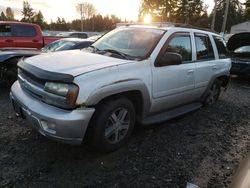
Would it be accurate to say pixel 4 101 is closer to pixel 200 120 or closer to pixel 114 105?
pixel 114 105

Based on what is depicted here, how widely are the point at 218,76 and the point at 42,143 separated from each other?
12.8 ft

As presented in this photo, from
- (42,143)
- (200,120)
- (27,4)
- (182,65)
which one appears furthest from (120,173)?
(27,4)

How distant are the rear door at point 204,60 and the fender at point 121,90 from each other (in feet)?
4.82

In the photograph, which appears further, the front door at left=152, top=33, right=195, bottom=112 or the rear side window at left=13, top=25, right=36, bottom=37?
the rear side window at left=13, top=25, right=36, bottom=37

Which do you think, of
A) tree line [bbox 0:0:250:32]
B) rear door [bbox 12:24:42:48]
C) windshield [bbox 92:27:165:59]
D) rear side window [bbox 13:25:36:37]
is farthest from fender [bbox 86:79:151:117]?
tree line [bbox 0:0:250:32]

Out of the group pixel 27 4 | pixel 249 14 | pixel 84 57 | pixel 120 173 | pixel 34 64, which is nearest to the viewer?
pixel 120 173

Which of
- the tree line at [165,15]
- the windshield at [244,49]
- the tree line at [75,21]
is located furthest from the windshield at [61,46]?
the tree line at [75,21]

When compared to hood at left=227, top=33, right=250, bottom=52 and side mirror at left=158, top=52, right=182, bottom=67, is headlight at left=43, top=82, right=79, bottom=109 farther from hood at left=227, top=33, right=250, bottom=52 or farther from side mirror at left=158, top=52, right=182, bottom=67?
hood at left=227, top=33, right=250, bottom=52

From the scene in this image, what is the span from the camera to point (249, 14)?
32.1 meters

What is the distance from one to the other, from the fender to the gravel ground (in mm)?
680

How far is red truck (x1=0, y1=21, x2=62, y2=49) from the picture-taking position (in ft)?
34.1

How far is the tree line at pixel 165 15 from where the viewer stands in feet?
171

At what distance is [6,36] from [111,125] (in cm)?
873

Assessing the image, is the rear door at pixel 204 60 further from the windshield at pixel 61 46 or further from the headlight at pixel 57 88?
the windshield at pixel 61 46
